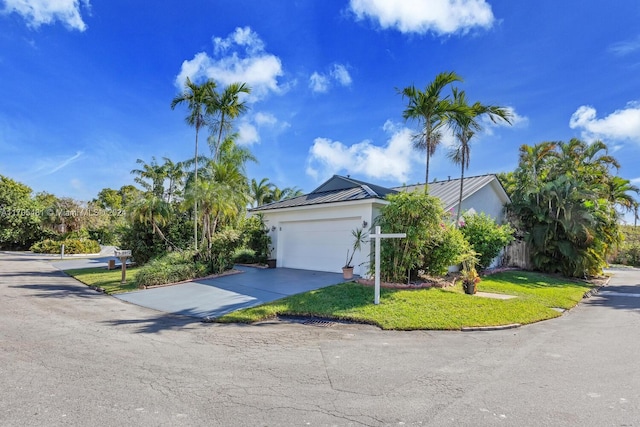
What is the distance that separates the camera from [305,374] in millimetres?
4336

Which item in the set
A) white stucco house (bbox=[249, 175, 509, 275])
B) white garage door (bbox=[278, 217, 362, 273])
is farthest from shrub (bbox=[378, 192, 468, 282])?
white garage door (bbox=[278, 217, 362, 273])

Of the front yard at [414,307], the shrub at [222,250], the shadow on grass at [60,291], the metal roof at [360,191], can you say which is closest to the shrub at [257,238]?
the shrub at [222,250]

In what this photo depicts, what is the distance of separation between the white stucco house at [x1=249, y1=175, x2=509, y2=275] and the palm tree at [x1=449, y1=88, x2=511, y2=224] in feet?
7.01

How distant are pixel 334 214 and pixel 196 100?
8184 millimetres

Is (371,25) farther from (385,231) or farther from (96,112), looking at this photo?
(96,112)

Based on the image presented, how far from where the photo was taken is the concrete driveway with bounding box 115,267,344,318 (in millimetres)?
8531

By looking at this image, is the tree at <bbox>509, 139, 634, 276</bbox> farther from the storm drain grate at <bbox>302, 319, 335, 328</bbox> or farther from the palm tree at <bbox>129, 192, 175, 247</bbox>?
the palm tree at <bbox>129, 192, 175, 247</bbox>

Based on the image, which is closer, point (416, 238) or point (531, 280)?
point (416, 238)

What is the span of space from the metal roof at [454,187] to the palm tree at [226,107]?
8804mm

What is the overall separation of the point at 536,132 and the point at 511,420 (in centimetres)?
2144

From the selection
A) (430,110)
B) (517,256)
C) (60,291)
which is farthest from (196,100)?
(517,256)

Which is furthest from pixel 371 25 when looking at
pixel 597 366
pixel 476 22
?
pixel 597 366

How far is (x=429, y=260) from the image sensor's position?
424 inches

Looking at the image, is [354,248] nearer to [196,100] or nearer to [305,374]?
[305,374]
